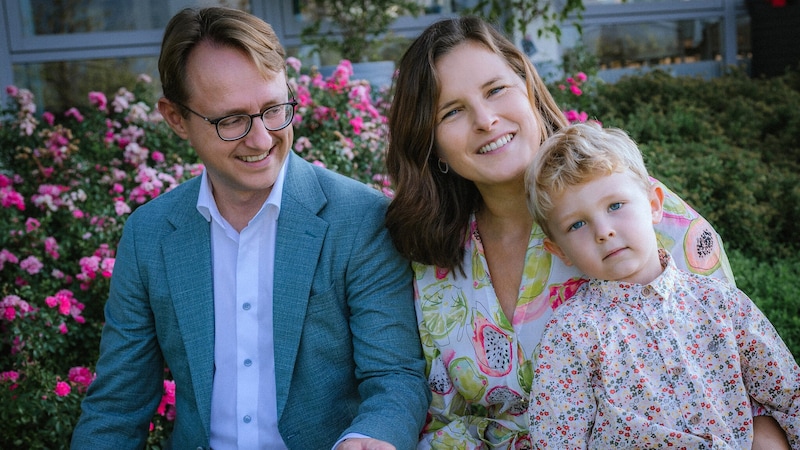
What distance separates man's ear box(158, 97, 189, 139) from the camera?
7.74 ft

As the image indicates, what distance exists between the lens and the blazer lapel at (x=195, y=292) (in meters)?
2.28

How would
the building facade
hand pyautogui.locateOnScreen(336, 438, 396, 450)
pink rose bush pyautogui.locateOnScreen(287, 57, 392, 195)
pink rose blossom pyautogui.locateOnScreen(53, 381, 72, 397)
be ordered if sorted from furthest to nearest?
1. the building facade
2. pink rose bush pyautogui.locateOnScreen(287, 57, 392, 195)
3. pink rose blossom pyautogui.locateOnScreen(53, 381, 72, 397)
4. hand pyautogui.locateOnScreen(336, 438, 396, 450)

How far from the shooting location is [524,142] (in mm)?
2307

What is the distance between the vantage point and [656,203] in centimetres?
222

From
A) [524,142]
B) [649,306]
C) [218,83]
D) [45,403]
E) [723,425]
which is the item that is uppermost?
[218,83]

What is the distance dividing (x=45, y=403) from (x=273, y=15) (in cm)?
463

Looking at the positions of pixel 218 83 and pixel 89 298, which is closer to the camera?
pixel 218 83

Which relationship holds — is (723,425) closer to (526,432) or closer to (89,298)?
(526,432)

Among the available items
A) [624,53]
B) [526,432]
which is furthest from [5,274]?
[624,53]

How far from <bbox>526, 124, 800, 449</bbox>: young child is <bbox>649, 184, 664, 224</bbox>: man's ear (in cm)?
8

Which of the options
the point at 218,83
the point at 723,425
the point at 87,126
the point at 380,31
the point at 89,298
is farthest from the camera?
the point at 380,31

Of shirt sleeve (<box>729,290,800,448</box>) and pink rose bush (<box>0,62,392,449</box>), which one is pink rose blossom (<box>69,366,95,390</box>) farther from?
shirt sleeve (<box>729,290,800,448</box>)

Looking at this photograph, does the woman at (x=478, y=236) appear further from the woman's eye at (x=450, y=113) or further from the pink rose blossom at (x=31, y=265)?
the pink rose blossom at (x=31, y=265)

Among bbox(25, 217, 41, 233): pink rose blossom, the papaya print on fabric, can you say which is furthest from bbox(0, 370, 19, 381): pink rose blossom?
the papaya print on fabric
